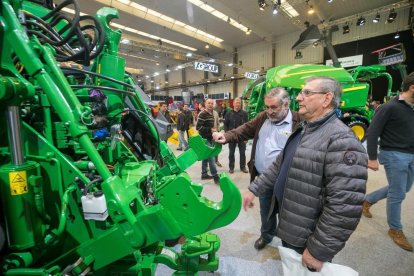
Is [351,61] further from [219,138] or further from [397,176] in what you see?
[219,138]

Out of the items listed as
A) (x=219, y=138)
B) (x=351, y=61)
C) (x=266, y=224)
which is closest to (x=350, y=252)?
(x=266, y=224)

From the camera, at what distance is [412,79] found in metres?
2.23

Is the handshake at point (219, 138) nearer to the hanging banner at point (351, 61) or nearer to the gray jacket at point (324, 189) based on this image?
the gray jacket at point (324, 189)

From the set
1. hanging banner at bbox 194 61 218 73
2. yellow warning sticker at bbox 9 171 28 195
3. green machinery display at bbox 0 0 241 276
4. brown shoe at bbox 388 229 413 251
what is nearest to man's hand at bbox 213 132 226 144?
green machinery display at bbox 0 0 241 276

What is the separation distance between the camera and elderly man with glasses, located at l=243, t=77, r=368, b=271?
1.19 meters

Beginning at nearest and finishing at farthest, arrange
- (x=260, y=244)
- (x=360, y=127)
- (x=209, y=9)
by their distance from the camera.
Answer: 1. (x=260, y=244)
2. (x=360, y=127)
3. (x=209, y=9)

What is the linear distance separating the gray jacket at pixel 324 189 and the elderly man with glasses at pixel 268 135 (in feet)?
2.08

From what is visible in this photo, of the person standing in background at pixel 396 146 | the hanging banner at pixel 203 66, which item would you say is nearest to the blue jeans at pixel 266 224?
the person standing in background at pixel 396 146

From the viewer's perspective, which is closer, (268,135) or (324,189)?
(324,189)

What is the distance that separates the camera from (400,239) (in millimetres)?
2543

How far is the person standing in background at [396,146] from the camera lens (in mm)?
2340

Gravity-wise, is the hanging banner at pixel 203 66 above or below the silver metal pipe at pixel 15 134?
above

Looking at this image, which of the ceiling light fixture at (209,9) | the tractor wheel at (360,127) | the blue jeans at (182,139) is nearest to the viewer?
the tractor wheel at (360,127)

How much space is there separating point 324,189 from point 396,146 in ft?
5.59
